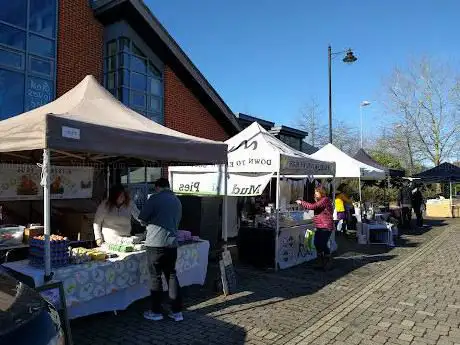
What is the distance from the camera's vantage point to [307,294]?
279 inches

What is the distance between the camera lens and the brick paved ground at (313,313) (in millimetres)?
5094

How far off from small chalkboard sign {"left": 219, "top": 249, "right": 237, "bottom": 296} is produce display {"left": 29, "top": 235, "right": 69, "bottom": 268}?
2.38 meters

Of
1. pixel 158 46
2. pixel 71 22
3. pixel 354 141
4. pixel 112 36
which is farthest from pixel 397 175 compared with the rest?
pixel 354 141

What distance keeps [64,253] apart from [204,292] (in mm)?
2460

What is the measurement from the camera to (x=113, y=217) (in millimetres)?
→ 6215

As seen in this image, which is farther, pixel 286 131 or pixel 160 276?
pixel 286 131

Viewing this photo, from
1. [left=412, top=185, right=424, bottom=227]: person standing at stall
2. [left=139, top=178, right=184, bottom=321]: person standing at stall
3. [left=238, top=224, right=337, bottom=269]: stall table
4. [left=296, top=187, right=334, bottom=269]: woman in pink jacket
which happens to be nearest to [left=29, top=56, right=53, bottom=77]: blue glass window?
[left=238, top=224, right=337, bottom=269]: stall table

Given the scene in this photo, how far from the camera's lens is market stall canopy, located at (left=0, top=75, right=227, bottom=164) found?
461 centimetres

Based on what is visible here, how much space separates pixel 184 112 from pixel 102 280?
10.5 m

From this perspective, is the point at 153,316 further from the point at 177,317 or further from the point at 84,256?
the point at 84,256

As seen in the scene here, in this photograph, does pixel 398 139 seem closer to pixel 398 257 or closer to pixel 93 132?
pixel 398 257

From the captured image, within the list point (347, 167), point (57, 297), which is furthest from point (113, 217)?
point (347, 167)

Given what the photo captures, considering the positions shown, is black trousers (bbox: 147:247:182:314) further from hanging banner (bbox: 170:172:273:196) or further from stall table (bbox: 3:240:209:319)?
hanging banner (bbox: 170:172:273:196)

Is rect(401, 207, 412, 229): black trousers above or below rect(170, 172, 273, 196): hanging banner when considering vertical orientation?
below
